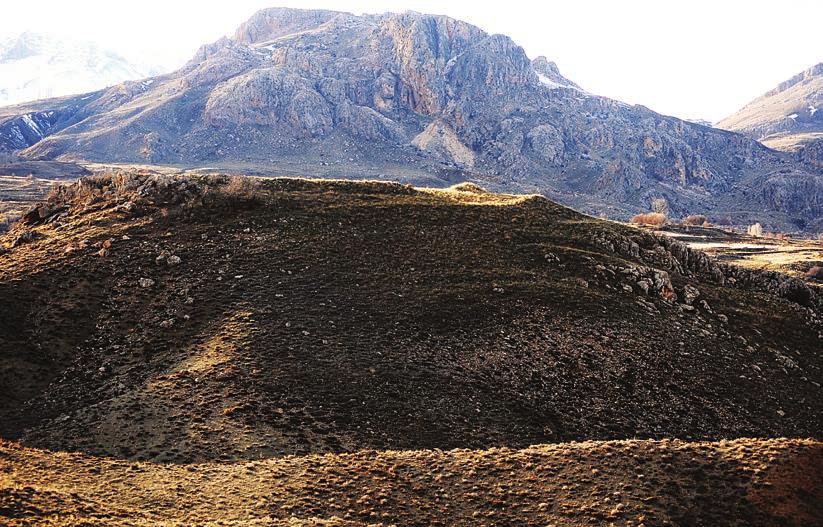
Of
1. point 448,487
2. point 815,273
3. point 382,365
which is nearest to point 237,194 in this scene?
point 382,365

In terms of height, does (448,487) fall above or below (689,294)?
below

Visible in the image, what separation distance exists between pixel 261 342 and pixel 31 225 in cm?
3415

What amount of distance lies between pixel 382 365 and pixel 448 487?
13.4m

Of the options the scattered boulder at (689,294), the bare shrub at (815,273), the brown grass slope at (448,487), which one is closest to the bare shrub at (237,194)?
the brown grass slope at (448,487)

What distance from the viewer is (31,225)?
177 ft

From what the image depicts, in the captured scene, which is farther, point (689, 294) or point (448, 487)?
point (689, 294)

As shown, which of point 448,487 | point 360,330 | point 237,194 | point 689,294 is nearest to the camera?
point 448,487

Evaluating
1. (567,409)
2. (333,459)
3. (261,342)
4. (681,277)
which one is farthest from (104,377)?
(681,277)

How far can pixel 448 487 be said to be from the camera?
23641 millimetres

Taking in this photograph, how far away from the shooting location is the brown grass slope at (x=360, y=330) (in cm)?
3073

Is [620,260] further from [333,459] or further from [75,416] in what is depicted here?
[75,416]

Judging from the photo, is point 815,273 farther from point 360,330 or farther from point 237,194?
point 237,194

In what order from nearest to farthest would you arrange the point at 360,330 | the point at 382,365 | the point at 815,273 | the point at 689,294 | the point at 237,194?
the point at 382,365
the point at 360,330
the point at 689,294
the point at 237,194
the point at 815,273

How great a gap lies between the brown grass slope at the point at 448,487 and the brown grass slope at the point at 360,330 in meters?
2.94
